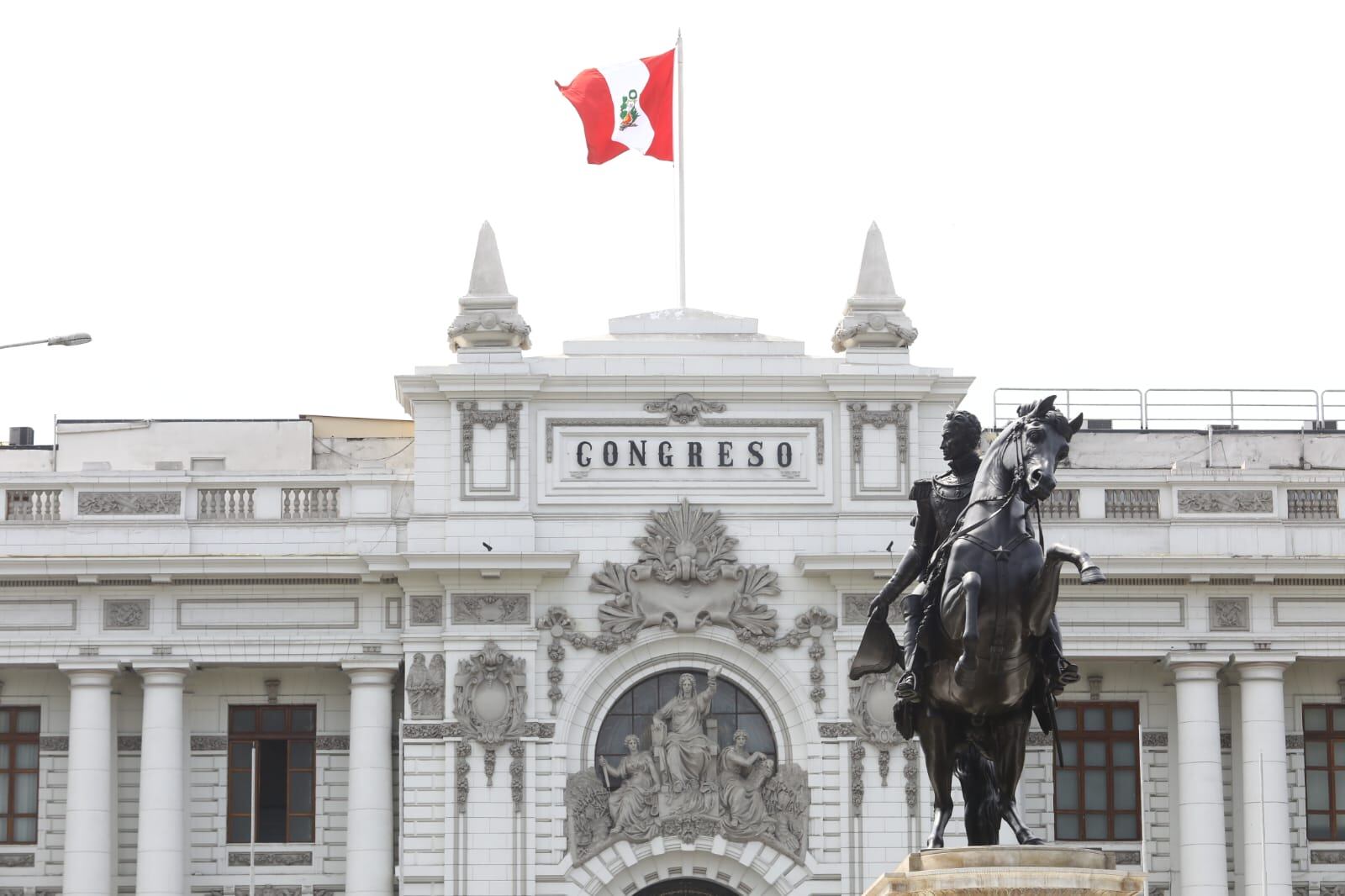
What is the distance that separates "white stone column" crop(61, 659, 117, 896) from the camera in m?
48.6

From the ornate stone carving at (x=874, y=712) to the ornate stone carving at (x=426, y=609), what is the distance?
277 inches

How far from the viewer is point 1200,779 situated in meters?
49.5

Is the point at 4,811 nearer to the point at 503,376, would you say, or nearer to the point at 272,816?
the point at 272,816

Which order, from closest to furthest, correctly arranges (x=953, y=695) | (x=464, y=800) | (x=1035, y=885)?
(x=1035, y=885), (x=953, y=695), (x=464, y=800)

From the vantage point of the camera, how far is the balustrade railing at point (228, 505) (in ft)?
164

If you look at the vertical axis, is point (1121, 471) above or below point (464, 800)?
above

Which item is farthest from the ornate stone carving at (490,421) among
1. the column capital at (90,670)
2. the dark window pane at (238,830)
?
the dark window pane at (238,830)

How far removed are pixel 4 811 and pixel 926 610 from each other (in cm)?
2931

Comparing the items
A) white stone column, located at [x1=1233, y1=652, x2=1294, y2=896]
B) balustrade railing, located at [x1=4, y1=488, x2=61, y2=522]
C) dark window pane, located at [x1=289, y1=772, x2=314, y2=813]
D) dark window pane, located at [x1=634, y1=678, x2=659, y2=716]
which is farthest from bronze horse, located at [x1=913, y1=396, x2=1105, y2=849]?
balustrade railing, located at [x1=4, y1=488, x2=61, y2=522]

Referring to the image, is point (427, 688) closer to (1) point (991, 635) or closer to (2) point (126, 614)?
(2) point (126, 614)

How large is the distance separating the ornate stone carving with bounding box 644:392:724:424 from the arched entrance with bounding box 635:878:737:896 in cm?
774

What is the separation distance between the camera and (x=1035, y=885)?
74.7 ft

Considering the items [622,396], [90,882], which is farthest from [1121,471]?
[90,882]

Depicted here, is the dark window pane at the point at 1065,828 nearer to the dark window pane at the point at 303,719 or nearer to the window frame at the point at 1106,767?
the window frame at the point at 1106,767
